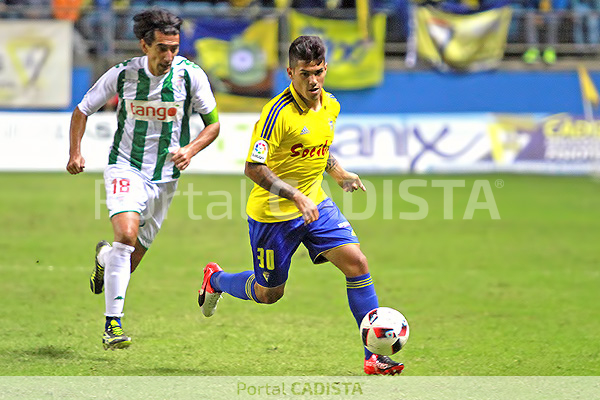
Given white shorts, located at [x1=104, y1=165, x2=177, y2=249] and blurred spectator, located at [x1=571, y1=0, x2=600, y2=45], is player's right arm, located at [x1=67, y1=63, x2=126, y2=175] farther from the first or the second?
blurred spectator, located at [x1=571, y1=0, x2=600, y2=45]

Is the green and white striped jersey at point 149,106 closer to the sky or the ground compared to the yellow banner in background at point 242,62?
closer to the sky

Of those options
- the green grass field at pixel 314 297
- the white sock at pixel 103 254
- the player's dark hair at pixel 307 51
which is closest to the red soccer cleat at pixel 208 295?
the green grass field at pixel 314 297

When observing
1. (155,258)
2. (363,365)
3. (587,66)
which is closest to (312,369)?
(363,365)

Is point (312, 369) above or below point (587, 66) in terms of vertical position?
above

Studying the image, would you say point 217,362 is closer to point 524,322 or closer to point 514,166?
point 524,322

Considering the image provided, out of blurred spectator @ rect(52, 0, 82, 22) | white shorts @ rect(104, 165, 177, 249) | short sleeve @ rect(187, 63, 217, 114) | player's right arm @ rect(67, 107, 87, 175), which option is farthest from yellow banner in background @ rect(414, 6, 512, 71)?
player's right arm @ rect(67, 107, 87, 175)

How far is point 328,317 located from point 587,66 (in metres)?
17.0

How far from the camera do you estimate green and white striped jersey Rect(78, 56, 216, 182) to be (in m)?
6.61

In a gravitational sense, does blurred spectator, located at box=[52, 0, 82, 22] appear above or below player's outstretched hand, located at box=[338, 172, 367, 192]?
below

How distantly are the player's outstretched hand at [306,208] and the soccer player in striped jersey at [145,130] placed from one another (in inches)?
44.7

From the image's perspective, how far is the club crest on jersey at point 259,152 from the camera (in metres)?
5.64

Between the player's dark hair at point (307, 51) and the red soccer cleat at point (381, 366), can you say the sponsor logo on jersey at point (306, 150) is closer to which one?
the player's dark hair at point (307, 51)

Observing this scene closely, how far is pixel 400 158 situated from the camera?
19.1 m

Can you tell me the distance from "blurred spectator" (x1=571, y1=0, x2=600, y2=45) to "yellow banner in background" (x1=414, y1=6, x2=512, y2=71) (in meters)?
1.66
